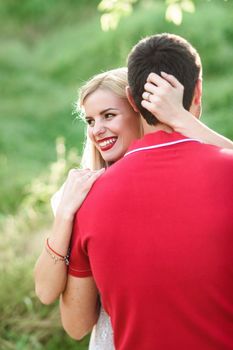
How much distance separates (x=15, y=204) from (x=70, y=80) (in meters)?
4.28

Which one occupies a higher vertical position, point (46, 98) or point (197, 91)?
point (46, 98)

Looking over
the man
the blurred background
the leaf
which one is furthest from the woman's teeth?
the blurred background

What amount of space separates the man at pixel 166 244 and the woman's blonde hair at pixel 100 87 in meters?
0.75

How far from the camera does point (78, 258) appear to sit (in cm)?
219

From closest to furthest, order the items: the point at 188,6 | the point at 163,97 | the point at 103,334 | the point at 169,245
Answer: the point at 169,245
the point at 163,97
the point at 103,334
the point at 188,6

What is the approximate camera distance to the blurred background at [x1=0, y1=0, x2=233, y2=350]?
15.6 feet

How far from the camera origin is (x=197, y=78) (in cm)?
218

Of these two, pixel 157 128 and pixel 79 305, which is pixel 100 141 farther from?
pixel 79 305

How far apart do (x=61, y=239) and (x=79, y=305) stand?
24 centimetres

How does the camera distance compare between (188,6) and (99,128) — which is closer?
(99,128)

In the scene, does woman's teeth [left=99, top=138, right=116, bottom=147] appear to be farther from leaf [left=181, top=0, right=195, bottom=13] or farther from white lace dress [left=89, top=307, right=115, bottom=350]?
leaf [left=181, top=0, right=195, bottom=13]

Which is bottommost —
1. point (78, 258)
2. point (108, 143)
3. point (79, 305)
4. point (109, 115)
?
point (79, 305)

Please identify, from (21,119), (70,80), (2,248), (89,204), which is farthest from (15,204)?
(89,204)

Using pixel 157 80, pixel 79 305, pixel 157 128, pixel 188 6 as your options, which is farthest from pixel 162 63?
pixel 188 6
